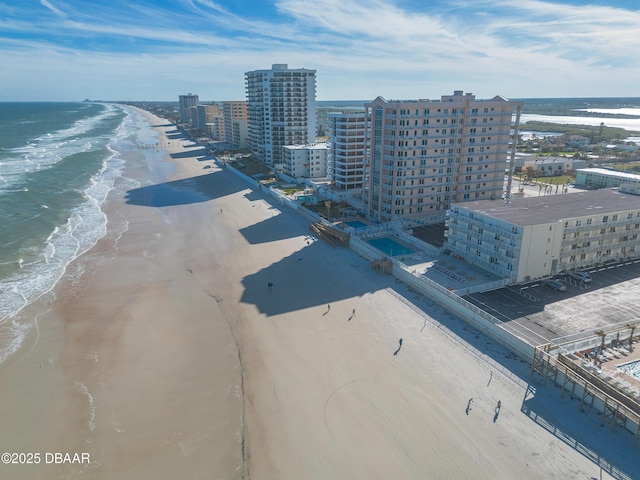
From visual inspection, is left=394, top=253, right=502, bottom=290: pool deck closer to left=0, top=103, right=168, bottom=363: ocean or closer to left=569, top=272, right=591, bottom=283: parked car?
left=569, top=272, right=591, bottom=283: parked car

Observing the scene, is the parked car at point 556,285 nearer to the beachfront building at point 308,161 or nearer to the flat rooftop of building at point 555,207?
the flat rooftop of building at point 555,207

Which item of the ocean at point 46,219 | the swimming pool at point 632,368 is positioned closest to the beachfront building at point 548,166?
the swimming pool at point 632,368

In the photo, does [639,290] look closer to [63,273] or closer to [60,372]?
[60,372]

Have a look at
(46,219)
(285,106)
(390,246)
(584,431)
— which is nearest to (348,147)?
(390,246)

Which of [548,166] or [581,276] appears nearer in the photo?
[581,276]

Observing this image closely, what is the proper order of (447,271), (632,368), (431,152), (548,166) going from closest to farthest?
(632,368), (447,271), (431,152), (548,166)

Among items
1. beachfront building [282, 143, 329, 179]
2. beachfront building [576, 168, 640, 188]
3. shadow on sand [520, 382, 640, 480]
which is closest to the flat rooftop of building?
shadow on sand [520, 382, 640, 480]

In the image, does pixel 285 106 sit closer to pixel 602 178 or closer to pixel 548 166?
pixel 548 166
